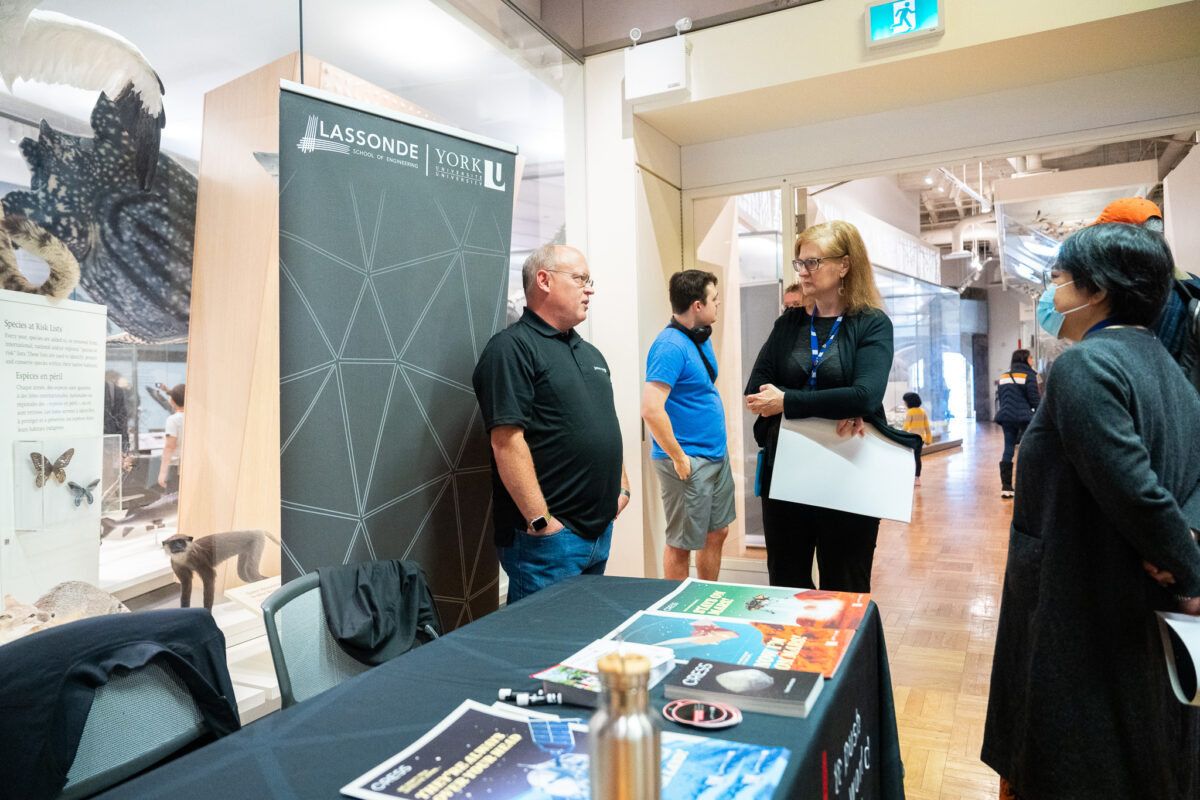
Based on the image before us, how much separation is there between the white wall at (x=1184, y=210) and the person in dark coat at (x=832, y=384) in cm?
205

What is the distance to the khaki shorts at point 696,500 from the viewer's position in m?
3.26

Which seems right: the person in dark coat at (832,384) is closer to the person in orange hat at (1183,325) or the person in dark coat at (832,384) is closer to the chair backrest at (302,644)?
the person in orange hat at (1183,325)

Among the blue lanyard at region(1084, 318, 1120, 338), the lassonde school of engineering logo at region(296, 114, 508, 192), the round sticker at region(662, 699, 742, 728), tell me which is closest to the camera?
the round sticker at region(662, 699, 742, 728)

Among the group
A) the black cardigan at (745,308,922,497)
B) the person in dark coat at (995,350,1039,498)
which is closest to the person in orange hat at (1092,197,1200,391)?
the black cardigan at (745,308,922,497)

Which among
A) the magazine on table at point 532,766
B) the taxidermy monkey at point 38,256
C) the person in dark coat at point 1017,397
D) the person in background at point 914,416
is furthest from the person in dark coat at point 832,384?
A: the person in background at point 914,416

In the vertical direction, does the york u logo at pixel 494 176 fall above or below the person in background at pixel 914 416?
above

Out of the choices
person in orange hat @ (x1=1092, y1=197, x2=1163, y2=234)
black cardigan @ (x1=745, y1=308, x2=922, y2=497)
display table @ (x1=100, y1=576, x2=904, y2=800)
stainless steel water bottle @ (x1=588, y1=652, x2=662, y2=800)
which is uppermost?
person in orange hat @ (x1=1092, y1=197, x2=1163, y2=234)

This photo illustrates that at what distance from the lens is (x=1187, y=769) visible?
155cm

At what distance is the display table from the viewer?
927mm

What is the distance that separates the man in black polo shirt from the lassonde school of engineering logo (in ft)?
1.26

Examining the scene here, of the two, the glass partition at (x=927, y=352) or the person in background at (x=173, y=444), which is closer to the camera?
the person in background at (x=173, y=444)

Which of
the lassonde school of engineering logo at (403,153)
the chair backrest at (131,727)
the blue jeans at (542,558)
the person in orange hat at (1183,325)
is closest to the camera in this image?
the chair backrest at (131,727)

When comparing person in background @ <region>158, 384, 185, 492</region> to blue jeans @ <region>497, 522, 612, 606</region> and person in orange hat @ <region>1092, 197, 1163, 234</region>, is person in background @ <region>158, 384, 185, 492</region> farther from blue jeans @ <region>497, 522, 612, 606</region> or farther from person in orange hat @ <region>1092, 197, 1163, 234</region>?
person in orange hat @ <region>1092, 197, 1163, 234</region>

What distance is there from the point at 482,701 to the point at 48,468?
1.53 metres
